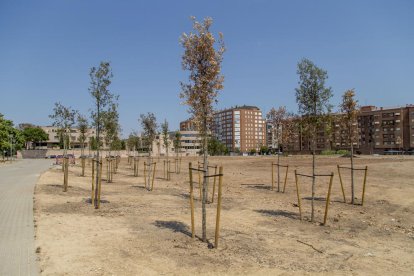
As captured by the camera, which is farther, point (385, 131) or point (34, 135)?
point (34, 135)

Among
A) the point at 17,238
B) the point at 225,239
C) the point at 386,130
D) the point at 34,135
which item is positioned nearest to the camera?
the point at 17,238

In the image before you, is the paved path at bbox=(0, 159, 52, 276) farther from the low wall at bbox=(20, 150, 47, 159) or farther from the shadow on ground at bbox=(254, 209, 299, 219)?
the low wall at bbox=(20, 150, 47, 159)

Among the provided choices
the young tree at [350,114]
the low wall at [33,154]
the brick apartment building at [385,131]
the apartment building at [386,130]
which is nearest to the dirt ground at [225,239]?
the young tree at [350,114]

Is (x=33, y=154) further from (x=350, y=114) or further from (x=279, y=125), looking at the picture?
(x=350, y=114)

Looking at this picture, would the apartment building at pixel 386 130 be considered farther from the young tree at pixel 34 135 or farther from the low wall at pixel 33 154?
the young tree at pixel 34 135

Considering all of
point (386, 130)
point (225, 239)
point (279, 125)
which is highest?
point (386, 130)

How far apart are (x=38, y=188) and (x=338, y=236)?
15917 mm

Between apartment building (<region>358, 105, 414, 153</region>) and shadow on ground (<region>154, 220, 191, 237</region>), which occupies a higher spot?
apartment building (<region>358, 105, 414, 153</region>)

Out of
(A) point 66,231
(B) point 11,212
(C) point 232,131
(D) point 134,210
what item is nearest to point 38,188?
(B) point 11,212

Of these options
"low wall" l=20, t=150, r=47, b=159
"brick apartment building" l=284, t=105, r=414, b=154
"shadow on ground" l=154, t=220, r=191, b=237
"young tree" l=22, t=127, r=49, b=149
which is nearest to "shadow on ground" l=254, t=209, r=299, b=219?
"shadow on ground" l=154, t=220, r=191, b=237

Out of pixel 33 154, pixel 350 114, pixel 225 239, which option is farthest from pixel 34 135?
pixel 225 239

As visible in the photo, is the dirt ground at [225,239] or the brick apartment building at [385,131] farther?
the brick apartment building at [385,131]

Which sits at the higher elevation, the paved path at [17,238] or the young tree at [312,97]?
the young tree at [312,97]

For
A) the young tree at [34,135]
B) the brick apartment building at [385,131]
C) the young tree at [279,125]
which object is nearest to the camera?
the young tree at [279,125]
